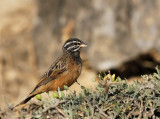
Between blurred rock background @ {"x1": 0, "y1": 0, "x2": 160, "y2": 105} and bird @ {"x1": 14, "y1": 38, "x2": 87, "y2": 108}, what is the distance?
12.5 ft

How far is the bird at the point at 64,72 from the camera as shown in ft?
24.5

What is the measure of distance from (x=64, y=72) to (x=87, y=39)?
5.38m

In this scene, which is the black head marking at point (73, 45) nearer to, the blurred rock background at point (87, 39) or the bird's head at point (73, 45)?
the bird's head at point (73, 45)

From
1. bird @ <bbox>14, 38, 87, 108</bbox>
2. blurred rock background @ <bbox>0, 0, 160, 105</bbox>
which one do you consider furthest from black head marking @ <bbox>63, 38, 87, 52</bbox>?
blurred rock background @ <bbox>0, 0, 160, 105</bbox>

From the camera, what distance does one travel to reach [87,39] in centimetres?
1302

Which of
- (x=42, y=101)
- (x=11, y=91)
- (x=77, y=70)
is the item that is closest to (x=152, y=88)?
(x=42, y=101)

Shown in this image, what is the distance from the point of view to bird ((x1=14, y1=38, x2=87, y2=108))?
294 inches

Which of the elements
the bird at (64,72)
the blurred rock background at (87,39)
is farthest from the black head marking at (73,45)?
the blurred rock background at (87,39)

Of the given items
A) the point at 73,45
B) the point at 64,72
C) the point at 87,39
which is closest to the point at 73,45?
the point at 73,45

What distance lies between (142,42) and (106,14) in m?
1.61

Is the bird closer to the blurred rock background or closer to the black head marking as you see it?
the black head marking

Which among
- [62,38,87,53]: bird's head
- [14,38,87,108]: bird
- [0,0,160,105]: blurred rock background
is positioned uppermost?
[0,0,160,105]: blurred rock background

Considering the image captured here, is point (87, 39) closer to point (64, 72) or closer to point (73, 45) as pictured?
point (73, 45)

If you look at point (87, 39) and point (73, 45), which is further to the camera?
point (87, 39)
